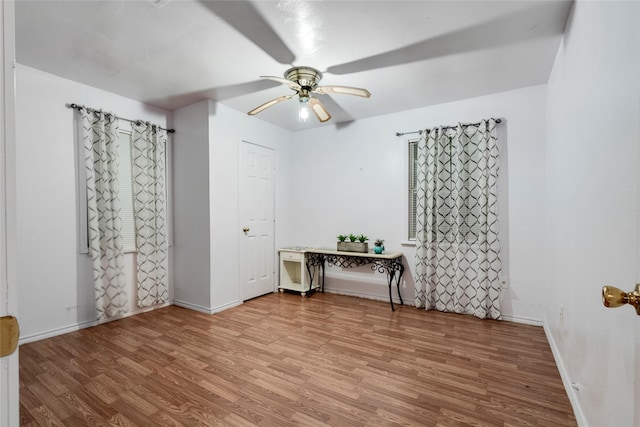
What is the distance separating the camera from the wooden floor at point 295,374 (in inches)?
73.0

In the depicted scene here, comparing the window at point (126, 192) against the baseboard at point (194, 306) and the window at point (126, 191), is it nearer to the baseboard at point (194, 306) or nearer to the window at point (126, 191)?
the window at point (126, 191)

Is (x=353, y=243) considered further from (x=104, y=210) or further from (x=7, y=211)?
(x=7, y=211)

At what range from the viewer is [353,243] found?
4.22 metres

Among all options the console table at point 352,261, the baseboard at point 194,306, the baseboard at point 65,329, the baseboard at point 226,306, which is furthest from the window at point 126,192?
the console table at point 352,261

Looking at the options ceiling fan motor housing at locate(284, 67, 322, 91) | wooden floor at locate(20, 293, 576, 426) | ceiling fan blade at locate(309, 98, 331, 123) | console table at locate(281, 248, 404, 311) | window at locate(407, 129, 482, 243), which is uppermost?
ceiling fan motor housing at locate(284, 67, 322, 91)

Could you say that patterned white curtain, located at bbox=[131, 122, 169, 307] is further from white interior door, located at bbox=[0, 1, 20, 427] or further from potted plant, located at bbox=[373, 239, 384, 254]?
white interior door, located at bbox=[0, 1, 20, 427]

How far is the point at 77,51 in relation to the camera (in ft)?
8.51

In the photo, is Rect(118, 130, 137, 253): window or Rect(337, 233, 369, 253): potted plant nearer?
Rect(118, 130, 137, 253): window

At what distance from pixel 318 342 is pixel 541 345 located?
200 cm

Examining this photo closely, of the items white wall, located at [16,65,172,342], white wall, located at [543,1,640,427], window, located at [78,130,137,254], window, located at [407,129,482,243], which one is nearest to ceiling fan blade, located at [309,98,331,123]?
window, located at [407,129,482,243]

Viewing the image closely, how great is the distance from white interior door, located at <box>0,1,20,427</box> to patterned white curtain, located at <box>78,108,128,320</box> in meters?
3.14

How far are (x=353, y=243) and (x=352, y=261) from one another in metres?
0.32

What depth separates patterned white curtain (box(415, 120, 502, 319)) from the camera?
11.4ft

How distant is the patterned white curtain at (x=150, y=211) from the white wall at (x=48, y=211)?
52cm
